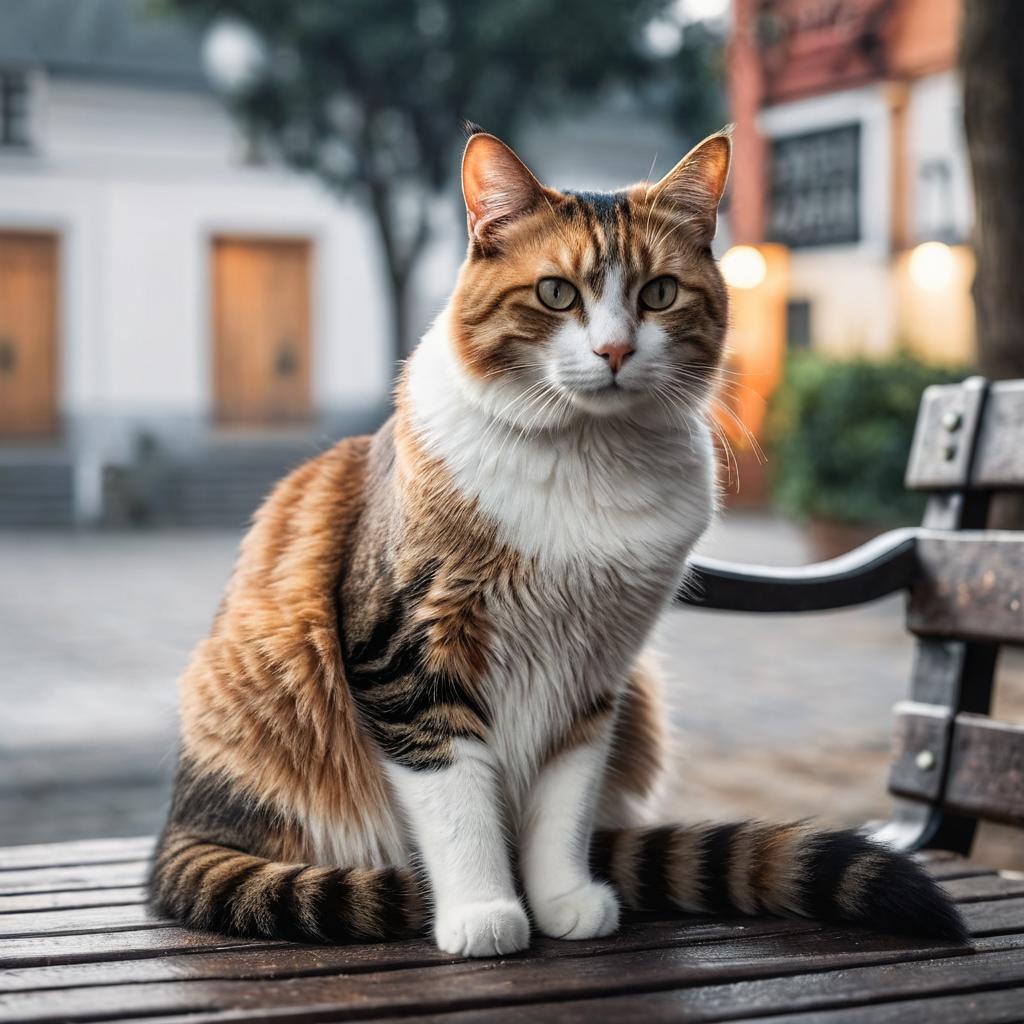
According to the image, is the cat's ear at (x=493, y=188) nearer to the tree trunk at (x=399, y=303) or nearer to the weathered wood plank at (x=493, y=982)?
the weathered wood plank at (x=493, y=982)

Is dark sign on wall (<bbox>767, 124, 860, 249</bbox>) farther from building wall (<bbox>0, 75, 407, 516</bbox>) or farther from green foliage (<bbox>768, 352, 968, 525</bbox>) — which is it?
green foliage (<bbox>768, 352, 968, 525</bbox>)

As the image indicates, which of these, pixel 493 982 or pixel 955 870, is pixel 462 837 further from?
pixel 955 870

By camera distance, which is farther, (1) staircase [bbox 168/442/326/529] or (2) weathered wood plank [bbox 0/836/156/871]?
(1) staircase [bbox 168/442/326/529]

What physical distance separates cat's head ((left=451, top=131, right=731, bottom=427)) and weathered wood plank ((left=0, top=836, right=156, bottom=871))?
3.11 feet

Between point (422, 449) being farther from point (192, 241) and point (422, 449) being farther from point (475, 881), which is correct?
point (192, 241)

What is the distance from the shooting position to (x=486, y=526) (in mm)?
1761

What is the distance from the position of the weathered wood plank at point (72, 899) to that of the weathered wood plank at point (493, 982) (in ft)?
1.29

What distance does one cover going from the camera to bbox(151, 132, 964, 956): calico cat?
1730mm

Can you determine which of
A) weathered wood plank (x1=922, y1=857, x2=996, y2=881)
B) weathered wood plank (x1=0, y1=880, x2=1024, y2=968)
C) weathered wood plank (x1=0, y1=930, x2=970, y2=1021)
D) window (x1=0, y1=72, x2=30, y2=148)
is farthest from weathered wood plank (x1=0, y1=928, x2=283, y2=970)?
window (x1=0, y1=72, x2=30, y2=148)

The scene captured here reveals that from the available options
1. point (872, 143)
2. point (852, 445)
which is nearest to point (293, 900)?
point (852, 445)

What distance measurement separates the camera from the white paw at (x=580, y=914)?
1735 mm

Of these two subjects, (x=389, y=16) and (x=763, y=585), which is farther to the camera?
(x=389, y=16)

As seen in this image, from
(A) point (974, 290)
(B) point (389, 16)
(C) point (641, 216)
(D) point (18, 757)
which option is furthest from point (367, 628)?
(B) point (389, 16)

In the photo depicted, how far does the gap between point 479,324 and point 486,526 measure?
27 centimetres
